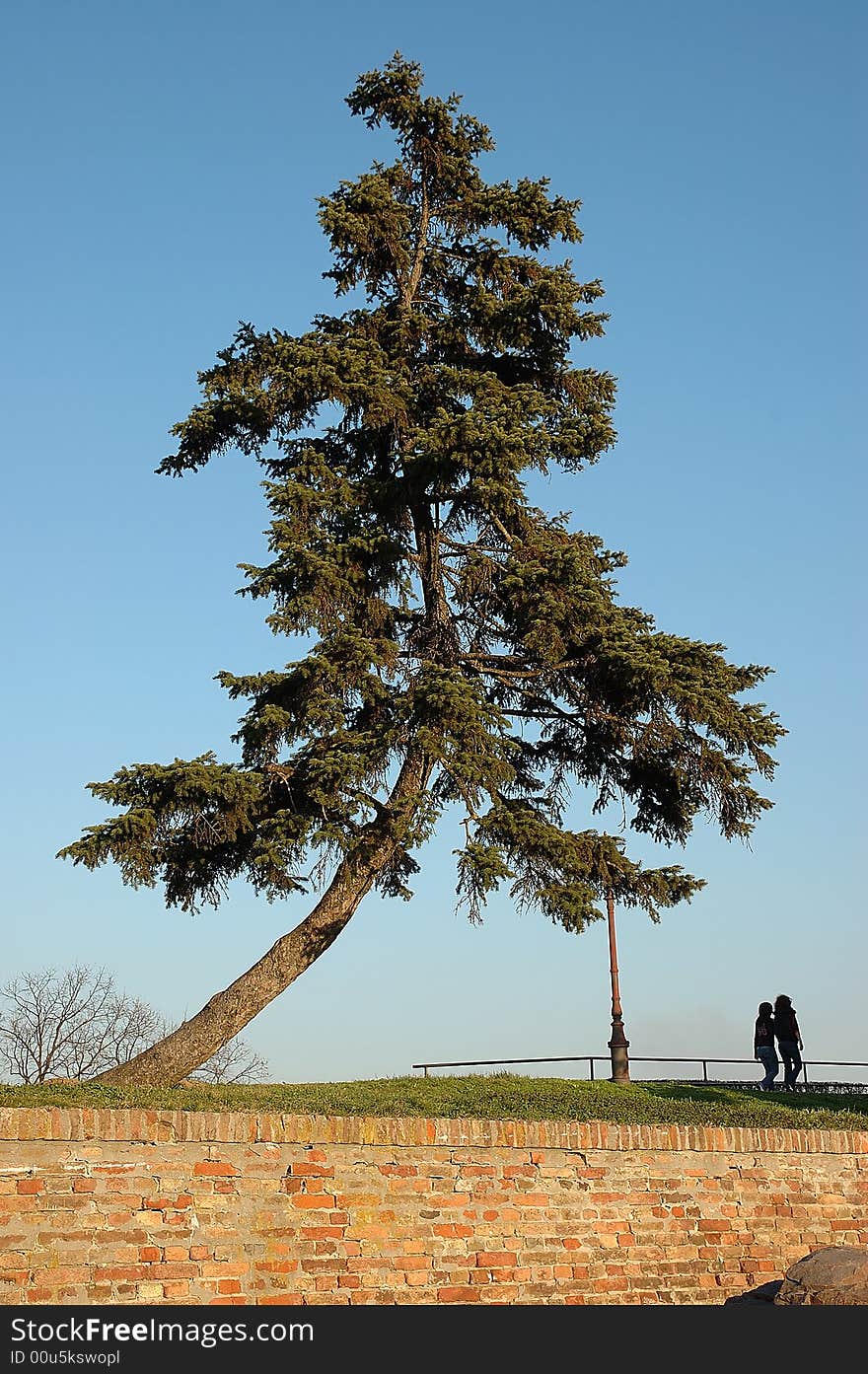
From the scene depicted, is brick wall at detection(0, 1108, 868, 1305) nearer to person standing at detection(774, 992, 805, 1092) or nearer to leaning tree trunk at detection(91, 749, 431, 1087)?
leaning tree trunk at detection(91, 749, 431, 1087)

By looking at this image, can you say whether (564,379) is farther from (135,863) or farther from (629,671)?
(135,863)

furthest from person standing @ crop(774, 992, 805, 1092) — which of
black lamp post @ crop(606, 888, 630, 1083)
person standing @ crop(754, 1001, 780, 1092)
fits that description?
black lamp post @ crop(606, 888, 630, 1083)

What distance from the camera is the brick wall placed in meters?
9.67

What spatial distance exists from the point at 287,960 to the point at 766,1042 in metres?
8.93

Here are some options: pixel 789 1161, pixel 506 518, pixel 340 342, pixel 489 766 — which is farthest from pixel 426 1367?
pixel 340 342

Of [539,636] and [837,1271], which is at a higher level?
[539,636]

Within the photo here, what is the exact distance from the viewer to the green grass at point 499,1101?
1293cm

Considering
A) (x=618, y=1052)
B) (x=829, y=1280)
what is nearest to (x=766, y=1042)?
(x=618, y=1052)

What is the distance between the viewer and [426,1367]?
9469mm

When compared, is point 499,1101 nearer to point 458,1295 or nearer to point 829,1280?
point 458,1295

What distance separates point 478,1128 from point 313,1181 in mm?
1559

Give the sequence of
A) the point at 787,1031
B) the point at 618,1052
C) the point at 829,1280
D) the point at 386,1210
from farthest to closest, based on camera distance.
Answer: the point at 618,1052 < the point at 787,1031 < the point at 829,1280 < the point at 386,1210

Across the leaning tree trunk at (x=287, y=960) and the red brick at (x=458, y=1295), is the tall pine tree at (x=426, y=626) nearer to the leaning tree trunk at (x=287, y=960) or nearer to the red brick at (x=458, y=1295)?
the leaning tree trunk at (x=287, y=960)

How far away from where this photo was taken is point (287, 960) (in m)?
16.5
